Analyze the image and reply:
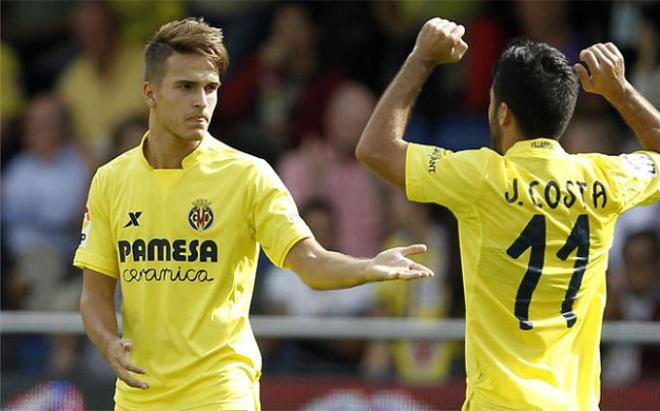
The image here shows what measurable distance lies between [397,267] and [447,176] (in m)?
0.51

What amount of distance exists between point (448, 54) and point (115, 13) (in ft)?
24.2

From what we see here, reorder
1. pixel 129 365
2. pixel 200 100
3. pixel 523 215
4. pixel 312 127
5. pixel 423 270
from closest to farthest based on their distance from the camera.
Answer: pixel 423 270, pixel 523 215, pixel 129 365, pixel 200 100, pixel 312 127

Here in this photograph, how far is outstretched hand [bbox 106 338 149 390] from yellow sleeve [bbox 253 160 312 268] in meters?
0.74

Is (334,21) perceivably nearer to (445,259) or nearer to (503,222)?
(445,259)

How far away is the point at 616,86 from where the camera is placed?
6.25 metres

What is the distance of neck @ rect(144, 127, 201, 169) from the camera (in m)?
6.48

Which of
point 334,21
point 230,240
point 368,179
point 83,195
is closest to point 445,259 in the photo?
point 368,179

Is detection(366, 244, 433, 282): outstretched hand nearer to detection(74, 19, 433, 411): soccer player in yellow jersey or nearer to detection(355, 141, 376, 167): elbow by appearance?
detection(74, 19, 433, 411): soccer player in yellow jersey

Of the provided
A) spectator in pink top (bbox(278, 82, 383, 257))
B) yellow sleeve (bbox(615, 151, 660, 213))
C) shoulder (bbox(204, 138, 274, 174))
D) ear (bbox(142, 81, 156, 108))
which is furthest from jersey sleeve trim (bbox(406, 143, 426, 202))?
spectator in pink top (bbox(278, 82, 383, 257))

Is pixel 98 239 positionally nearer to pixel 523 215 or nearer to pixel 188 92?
pixel 188 92

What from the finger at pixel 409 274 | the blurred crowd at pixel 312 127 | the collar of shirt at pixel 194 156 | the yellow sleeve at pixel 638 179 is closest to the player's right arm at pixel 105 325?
the collar of shirt at pixel 194 156

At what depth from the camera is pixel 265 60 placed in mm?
12609

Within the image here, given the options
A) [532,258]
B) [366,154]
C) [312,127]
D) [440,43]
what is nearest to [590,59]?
[440,43]

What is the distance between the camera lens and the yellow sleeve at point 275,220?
20.3ft
